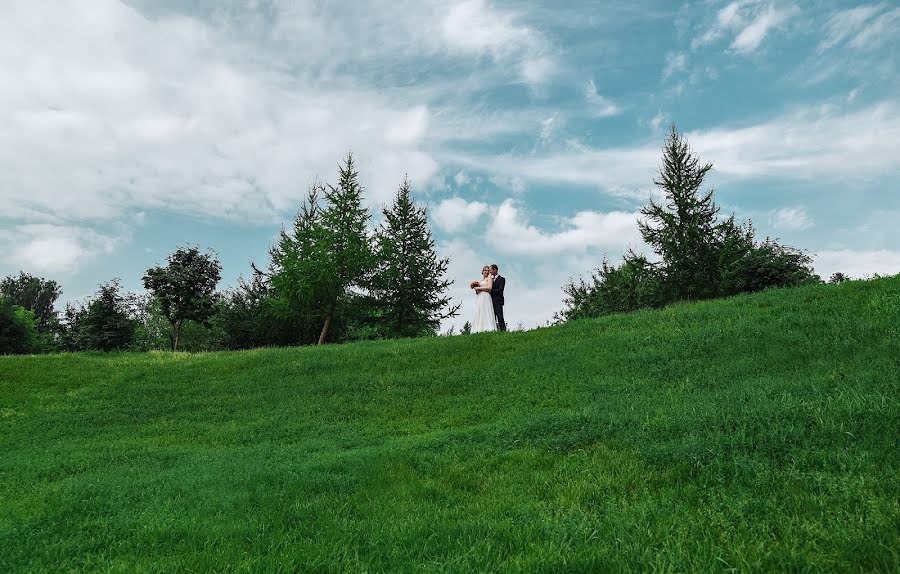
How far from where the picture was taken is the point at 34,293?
8381cm

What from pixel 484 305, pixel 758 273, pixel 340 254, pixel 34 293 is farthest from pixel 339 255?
pixel 34 293

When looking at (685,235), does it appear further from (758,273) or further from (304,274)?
(304,274)

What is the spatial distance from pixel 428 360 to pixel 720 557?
13639 millimetres

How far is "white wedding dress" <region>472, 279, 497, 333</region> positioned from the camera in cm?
2175

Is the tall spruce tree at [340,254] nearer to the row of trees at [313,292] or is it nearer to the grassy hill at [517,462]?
the row of trees at [313,292]

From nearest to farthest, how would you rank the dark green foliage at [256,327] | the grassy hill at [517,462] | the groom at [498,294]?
1. the grassy hill at [517,462]
2. the groom at [498,294]
3. the dark green foliage at [256,327]

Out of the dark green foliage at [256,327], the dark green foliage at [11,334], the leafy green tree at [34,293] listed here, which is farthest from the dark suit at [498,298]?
the leafy green tree at [34,293]

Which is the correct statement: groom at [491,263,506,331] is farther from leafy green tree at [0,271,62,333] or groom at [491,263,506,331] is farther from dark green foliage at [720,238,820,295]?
leafy green tree at [0,271,62,333]

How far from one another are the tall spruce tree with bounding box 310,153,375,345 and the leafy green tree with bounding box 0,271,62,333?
226 feet

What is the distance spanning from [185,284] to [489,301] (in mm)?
18435

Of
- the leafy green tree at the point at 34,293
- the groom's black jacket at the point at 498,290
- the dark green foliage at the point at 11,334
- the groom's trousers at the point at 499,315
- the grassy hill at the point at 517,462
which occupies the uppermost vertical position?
the leafy green tree at the point at 34,293

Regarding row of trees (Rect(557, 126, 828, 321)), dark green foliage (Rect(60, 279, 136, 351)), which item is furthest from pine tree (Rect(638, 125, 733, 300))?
dark green foliage (Rect(60, 279, 136, 351))

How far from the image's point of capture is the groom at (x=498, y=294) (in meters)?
21.6

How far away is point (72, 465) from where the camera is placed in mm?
9773
